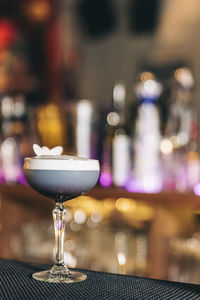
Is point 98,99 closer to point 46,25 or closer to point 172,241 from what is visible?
point 46,25

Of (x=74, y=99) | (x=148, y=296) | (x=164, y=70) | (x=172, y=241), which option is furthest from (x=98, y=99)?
(x=148, y=296)

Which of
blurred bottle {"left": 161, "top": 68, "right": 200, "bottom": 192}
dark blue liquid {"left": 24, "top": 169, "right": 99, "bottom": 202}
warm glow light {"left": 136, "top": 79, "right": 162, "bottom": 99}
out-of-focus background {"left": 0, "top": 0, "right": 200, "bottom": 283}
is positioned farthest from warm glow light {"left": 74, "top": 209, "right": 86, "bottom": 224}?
dark blue liquid {"left": 24, "top": 169, "right": 99, "bottom": 202}

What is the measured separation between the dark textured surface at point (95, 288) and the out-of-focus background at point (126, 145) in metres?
0.55

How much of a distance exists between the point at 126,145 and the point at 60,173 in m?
1.26

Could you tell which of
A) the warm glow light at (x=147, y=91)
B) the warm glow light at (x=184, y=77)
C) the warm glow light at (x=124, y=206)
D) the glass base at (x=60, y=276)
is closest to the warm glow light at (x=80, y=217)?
the warm glow light at (x=124, y=206)

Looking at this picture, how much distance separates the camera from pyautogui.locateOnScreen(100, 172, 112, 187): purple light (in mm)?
2287

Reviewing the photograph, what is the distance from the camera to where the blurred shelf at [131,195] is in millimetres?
2047

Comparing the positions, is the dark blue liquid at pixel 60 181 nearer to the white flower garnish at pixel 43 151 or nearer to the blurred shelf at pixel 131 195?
the white flower garnish at pixel 43 151

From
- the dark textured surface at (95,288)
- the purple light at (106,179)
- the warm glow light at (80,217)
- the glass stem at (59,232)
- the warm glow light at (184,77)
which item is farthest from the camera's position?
the warm glow light at (184,77)

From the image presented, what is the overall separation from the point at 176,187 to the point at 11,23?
2.25m

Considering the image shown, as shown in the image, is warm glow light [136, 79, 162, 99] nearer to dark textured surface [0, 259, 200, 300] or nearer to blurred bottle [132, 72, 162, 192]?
blurred bottle [132, 72, 162, 192]

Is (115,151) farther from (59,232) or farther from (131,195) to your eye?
(59,232)

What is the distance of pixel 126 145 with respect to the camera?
2262mm

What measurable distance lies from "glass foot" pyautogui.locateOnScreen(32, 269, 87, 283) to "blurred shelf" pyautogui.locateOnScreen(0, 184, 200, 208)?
1170 mm
